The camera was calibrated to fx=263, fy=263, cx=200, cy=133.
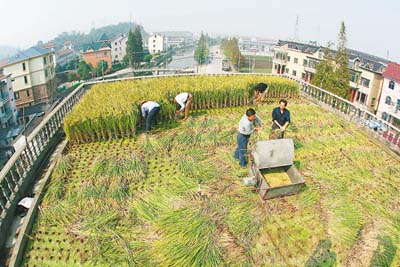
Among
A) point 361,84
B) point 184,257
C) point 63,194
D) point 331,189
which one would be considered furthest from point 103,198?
point 361,84

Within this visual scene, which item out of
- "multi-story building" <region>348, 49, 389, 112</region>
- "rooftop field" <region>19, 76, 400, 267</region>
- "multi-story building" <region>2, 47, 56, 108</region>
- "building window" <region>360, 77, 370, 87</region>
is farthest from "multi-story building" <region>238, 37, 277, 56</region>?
"rooftop field" <region>19, 76, 400, 267</region>

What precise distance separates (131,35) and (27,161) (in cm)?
4730

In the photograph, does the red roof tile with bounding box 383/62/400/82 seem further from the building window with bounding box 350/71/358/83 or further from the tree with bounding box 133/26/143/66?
the tree with bounding box 133/26/143/66

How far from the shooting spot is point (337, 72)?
→ 2431 cm

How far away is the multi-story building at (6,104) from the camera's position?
943 inches

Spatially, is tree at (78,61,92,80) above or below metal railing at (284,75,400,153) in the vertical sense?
below

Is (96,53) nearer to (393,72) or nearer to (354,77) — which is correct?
(354,77)

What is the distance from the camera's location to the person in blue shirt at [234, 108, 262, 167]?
185 inches

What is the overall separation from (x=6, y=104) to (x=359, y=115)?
28518mm

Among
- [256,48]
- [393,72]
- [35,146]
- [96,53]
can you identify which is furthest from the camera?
[256,48]

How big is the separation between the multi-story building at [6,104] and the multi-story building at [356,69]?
3314cm

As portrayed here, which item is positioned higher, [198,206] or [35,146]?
[35,146]

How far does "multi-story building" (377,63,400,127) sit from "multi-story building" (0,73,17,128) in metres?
34.5

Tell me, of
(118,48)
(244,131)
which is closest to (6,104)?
(244,131)
